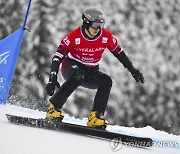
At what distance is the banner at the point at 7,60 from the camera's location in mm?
4996

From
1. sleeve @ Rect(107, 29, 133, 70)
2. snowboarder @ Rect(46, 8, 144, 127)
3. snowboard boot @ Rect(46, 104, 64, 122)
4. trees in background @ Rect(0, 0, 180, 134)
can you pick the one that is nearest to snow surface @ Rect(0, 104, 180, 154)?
snowboard boot @ Rect(46, 104, 64, 122)

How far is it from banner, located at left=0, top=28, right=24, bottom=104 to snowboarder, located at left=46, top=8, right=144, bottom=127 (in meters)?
0.56

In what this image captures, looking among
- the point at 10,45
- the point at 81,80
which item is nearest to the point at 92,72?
the point at 81,80

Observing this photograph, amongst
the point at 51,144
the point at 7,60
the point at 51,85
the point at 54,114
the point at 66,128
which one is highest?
the point at 7,60

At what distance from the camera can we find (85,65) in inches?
186

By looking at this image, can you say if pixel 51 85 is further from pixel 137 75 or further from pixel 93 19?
pixel 137 75

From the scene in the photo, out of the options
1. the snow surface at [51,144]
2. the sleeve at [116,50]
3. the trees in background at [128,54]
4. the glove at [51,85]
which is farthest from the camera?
the trees in background at [128,54]

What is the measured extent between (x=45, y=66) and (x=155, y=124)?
13.3ft

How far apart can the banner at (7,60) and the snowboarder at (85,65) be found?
56 centimetres

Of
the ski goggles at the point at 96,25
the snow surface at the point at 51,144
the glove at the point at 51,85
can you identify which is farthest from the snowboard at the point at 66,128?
the ski goggles at the point at 96,25

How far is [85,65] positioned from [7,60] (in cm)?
85

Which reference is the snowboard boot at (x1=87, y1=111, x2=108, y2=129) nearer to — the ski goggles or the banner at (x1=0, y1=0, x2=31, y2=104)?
the ski goggles

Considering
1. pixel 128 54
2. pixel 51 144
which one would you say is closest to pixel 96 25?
pixel 51 144

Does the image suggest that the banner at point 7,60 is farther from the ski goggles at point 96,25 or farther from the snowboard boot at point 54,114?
the ski goggles at point 96,25
